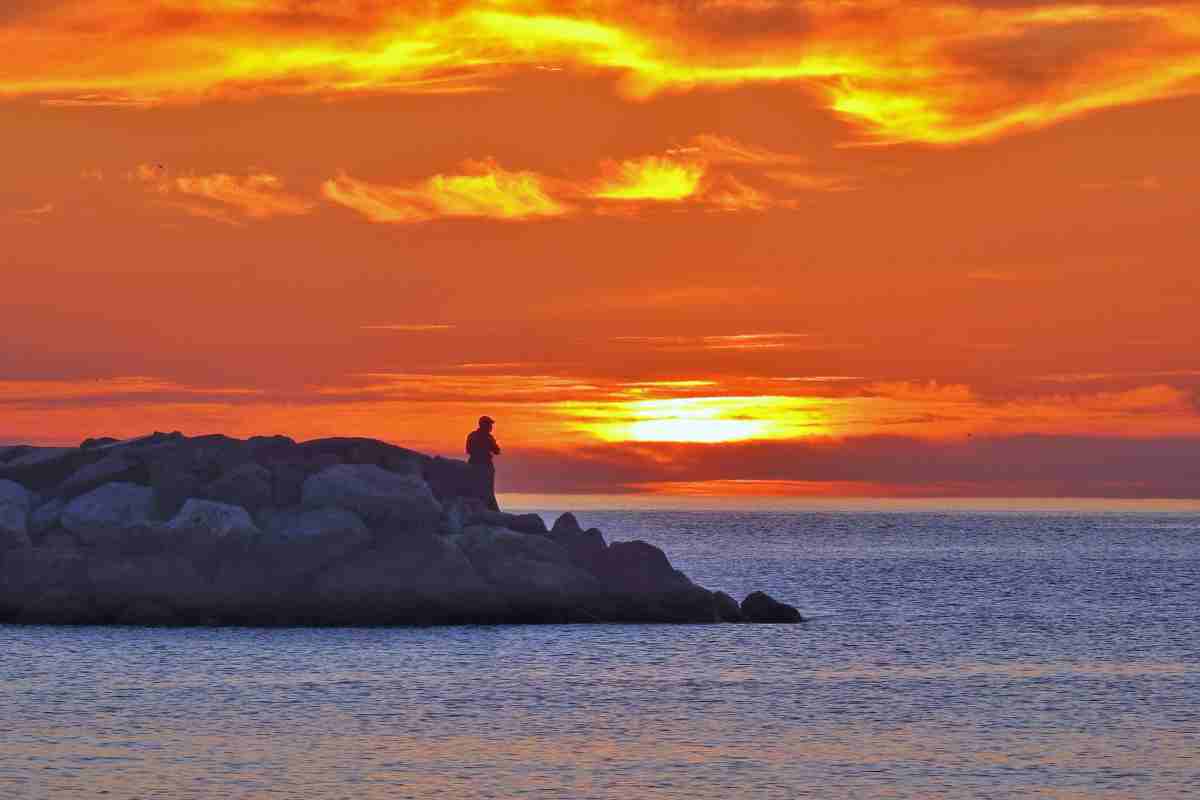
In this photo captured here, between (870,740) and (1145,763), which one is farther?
(870,740)

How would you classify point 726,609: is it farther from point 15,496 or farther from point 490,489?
point 15,496

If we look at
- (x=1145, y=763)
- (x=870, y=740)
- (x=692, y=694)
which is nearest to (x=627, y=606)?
(x=692, y=694)

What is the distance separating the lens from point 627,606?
2443 inches

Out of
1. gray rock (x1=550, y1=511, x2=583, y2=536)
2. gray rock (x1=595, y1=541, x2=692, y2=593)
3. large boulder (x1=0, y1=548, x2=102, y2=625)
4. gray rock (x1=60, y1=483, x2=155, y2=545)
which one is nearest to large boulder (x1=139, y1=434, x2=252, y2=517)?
gray rock (x1=60, y1=483, x2=155, y2=545)

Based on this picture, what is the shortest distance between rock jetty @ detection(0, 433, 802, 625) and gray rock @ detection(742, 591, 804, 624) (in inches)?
79.9

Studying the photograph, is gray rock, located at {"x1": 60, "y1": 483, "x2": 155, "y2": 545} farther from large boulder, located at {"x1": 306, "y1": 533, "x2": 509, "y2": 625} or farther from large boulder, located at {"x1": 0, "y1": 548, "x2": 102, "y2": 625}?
large boulder, located at {"x1": 306, "y1": 533, "x2": 509, "y2": 625}

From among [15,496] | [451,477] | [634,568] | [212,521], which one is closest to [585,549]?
[634,568]

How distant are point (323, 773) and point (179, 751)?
12.3 feet

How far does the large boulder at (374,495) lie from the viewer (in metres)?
59.9

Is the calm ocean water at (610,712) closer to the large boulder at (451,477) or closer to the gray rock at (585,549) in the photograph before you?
the gray rock at (585,549)

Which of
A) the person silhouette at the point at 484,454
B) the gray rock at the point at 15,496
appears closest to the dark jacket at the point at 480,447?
the person silhouette at the point at 484,454

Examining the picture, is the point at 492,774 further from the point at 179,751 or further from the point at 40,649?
the point at 40,649

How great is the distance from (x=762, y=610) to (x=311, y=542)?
16473 mm

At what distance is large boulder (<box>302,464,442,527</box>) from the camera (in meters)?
59.9
